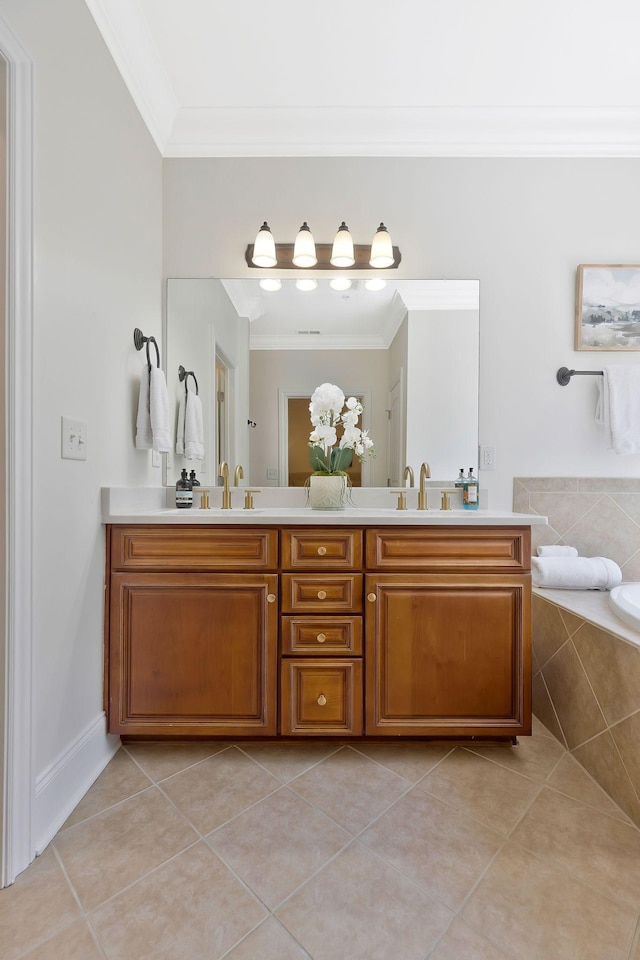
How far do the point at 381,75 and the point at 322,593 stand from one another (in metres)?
2.14

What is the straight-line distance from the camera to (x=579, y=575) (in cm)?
197

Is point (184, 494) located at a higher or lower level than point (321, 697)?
higher

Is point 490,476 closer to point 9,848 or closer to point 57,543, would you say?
point 57,543

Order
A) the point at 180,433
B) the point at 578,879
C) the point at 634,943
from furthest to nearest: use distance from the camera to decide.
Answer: the point at 180,433 < the point at 578,879 < the point at 634,943

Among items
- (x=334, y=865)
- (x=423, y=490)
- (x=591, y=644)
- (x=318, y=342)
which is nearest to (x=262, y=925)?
(x=334, y=865)

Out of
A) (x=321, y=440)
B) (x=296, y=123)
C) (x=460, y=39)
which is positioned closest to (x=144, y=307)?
(x=321, y=440)

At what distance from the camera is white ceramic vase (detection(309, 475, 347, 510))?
1991 mm

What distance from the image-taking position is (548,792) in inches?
57.7

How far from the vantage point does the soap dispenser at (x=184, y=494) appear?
2141 mm

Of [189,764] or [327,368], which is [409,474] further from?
[189,764]

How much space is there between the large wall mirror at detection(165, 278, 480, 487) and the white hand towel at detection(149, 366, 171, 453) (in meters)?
0.27

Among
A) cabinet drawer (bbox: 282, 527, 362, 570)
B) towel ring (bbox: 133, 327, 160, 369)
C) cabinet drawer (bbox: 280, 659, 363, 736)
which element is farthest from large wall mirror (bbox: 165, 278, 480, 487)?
cabinet drawer (bbox: 280, 659, 363, 736)

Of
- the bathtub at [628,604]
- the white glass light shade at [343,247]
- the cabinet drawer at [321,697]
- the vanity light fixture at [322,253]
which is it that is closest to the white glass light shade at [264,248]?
the vanity light fixture at [322,253]

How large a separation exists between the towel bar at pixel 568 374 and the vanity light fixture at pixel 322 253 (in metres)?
0.95
